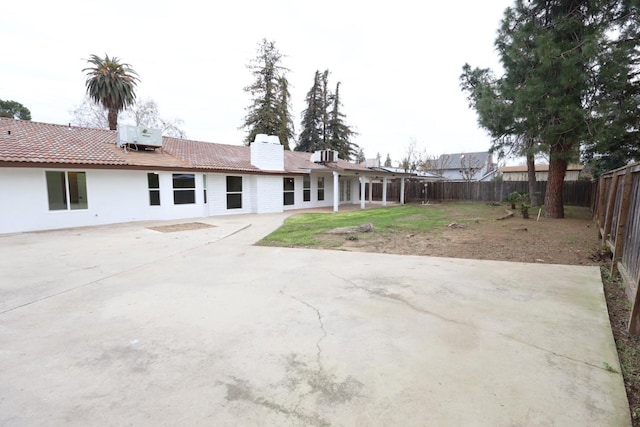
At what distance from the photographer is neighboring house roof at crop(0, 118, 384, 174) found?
33.8ft

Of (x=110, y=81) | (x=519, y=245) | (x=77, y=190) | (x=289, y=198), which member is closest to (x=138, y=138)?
(x=77, y=190)

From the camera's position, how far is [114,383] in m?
2.31

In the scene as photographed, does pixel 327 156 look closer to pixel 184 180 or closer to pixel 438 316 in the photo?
pixel 184 180

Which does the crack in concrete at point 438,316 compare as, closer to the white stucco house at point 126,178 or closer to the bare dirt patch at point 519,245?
the bare dirt patch at point 519,245

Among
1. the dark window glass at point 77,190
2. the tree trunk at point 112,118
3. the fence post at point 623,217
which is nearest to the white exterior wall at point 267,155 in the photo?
the dark window glass at point 77,190

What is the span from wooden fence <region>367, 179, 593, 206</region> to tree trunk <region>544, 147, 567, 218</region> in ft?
26.8

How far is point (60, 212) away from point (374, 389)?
12632 millimetres

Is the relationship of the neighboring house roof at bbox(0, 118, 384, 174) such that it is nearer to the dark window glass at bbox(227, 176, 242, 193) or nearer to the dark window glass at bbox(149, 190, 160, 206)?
the dark window glass at bbox(227, 176, 242, 193)

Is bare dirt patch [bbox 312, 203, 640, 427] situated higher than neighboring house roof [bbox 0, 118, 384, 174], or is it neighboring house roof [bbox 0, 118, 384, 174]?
neighboring house roof [bbox 0, 118, 384, 174]

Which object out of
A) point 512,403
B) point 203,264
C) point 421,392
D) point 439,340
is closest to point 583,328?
point 439,340

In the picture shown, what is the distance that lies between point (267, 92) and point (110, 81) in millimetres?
12647

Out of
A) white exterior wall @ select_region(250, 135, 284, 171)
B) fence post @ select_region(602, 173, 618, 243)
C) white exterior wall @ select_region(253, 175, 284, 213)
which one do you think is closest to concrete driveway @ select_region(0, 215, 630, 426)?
fence post @ select_region(602, 173, 618, 243)

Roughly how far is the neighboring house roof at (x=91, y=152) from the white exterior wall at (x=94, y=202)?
1.60ft

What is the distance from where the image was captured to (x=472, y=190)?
23062 mm
